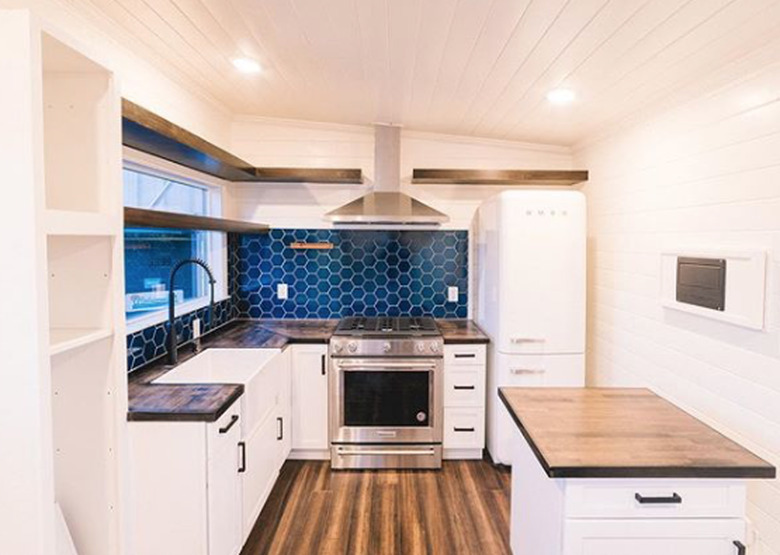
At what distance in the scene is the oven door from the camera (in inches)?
127

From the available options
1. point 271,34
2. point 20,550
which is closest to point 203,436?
point 20,550

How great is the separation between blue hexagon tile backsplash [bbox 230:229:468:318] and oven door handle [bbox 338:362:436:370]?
0.83 m

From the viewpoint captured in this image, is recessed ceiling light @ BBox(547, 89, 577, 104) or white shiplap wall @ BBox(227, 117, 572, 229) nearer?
recessed ceiling light @ BBox(547, 89, 577, 104)

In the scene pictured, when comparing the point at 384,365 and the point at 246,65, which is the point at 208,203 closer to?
the point at 246,65

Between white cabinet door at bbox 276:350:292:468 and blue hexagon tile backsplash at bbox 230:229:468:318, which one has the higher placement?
blue hexagon tile backsplash at bbox 230:229:468:318

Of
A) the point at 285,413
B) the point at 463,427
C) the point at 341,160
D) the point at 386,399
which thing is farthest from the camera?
the point at 341,160

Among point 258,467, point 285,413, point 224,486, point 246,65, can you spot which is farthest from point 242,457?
point 246,65

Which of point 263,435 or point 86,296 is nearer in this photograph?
point 86,296

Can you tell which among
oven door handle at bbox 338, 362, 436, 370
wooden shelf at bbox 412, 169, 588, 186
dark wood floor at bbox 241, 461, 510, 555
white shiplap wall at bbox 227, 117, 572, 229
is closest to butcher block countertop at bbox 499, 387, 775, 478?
dark wood floor at bbox 241, 461, 510, 555

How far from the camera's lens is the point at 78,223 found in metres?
1.29

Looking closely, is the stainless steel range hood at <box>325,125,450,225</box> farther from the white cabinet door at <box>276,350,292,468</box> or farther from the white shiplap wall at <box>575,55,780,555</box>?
the white shiplap wall at <box>575,55,780,555</box>

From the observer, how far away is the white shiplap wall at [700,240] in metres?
1.79

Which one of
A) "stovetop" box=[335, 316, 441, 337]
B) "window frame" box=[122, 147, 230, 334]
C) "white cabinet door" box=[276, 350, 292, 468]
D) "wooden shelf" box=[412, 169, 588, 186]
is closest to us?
"window frame" box=[122, 147, 230, 334]

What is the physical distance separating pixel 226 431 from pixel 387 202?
2.00 metres
